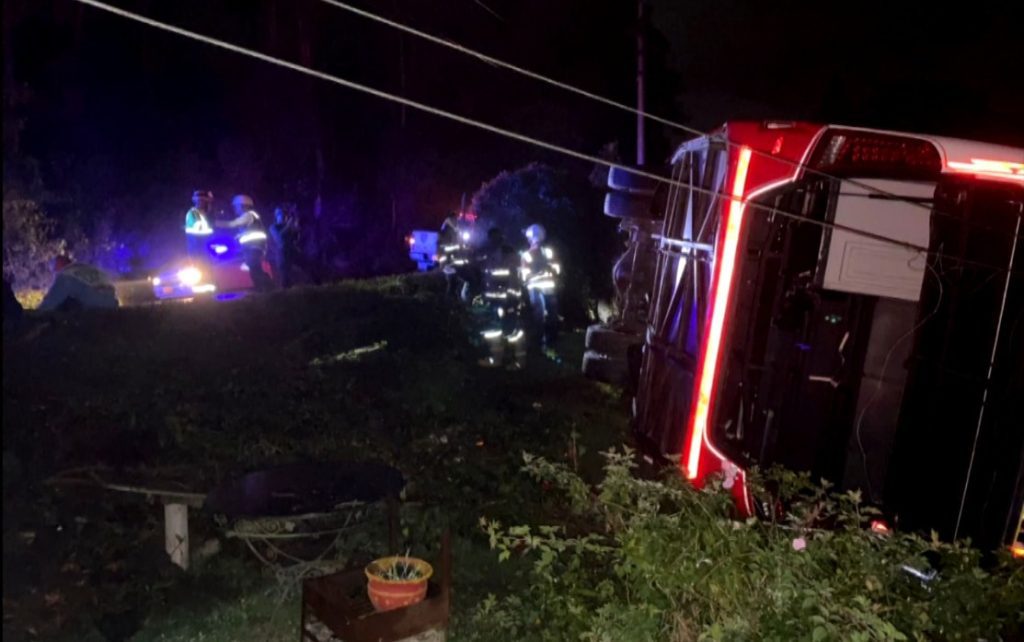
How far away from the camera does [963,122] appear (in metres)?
16.6

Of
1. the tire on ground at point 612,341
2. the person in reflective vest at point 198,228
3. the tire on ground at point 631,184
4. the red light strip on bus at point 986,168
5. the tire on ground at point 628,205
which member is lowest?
the tire on ground at point 612,341

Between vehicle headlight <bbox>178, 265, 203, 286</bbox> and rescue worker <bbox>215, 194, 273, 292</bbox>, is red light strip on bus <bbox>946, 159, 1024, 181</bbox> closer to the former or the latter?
rescue worker <bbox>215, 194, 273, 292</bbox>

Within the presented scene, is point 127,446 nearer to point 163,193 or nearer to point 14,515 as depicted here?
point 14,515

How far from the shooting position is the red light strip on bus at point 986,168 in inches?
154

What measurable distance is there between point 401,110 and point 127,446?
88.5ft

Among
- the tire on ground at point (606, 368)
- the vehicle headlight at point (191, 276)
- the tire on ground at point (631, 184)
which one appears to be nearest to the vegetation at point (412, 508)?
the tire on ground at point (606, 368)

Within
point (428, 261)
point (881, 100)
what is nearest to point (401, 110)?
point (428, 261)

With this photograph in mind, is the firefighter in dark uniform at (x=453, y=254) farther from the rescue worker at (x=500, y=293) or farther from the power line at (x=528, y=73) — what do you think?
the power line at (x=528, y=73)

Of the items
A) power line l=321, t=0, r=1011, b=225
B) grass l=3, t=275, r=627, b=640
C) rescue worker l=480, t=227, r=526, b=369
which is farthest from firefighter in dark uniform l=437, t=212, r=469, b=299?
power line l=321, t=0, r=1011, b=225

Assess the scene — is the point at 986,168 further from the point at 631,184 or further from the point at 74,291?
the point at 74,291

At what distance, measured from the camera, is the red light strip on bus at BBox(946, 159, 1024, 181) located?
390 centimetres

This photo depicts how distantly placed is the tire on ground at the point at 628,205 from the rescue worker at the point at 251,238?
746 cm

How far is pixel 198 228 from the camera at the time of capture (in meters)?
13.6

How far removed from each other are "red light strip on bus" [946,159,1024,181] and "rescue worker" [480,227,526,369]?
6922 mm
